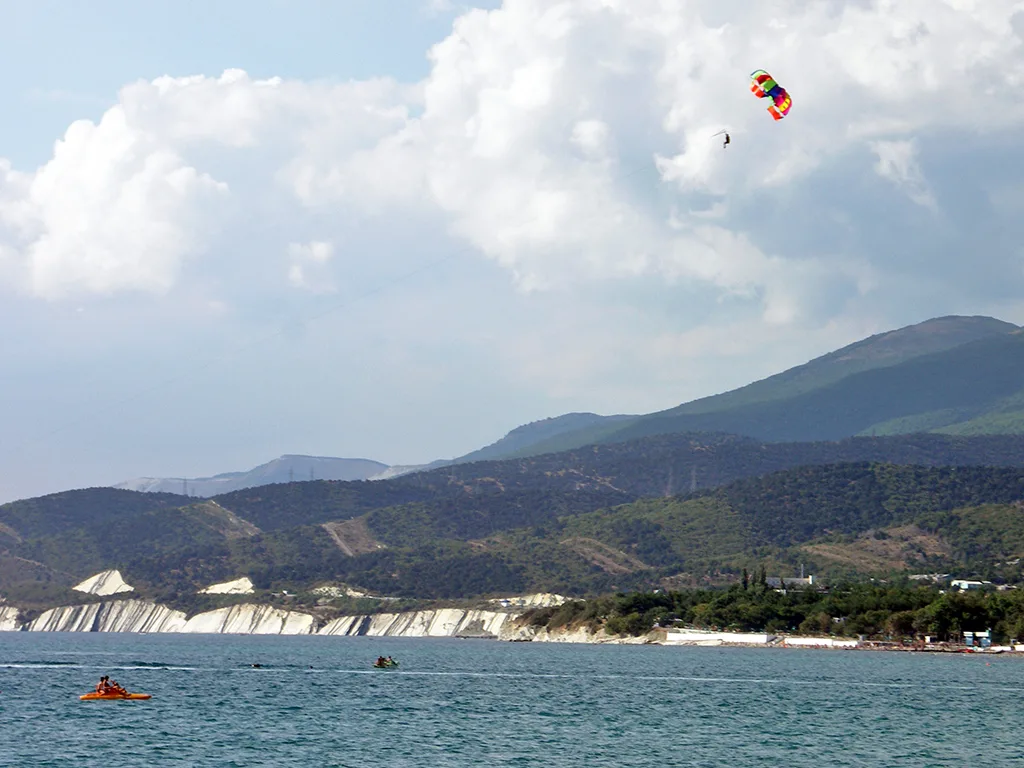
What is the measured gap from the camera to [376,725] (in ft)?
298

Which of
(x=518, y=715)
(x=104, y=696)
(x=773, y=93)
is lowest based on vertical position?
(x=518, y=715)

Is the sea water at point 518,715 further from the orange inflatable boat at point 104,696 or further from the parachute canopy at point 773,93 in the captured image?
the parachute canopy at point 773,93

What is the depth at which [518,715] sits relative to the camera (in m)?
98.6

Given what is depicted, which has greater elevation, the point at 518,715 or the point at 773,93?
the point at 773,93

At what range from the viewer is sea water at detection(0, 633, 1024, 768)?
78.3 metres

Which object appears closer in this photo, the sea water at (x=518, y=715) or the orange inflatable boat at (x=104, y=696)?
the sea water at (x=518, y=715)

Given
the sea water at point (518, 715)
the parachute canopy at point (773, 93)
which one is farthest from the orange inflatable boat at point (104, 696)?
the parachute canopy at point (773, 93)

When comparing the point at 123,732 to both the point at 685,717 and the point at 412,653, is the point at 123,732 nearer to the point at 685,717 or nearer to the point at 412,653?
the point at 685,717

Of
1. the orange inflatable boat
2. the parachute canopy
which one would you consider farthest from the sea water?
the parachute canopy

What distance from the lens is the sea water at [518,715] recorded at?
7831 centimetres

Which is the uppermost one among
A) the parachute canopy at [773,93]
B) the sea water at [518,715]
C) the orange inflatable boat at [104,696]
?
the parachute canopy at [773,93]

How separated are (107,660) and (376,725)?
81968 mm

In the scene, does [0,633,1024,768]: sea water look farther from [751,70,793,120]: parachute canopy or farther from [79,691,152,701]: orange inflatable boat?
[751,70,793,120]: parachute canopy

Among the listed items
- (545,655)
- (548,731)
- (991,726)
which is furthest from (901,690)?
(545,655)
